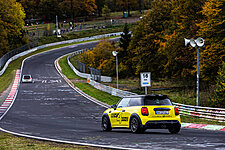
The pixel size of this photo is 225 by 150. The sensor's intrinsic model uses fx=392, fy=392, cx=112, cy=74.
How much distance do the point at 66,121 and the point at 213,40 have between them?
920 inches

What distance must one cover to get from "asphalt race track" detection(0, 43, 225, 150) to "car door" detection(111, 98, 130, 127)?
0.47m

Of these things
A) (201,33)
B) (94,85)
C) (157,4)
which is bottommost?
(94,85)

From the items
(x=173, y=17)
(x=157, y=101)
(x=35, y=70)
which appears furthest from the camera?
(x=35, y=70)

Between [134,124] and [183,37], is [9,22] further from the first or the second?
[134,124]

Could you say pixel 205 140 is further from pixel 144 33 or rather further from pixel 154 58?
pixel 144 33

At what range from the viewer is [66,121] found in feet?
89.3

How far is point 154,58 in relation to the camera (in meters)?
63.4

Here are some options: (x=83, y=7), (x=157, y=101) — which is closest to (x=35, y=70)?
(x=157, y=101)

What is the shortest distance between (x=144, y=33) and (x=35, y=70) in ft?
70.9

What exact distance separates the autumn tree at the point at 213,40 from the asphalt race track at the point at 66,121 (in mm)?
13733

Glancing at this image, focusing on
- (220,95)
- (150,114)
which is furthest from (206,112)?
(150,114)

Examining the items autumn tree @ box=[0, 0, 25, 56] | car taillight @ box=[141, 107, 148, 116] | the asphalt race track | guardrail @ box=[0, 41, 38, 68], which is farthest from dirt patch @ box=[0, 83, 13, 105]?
autumn tree @ box=[0, 0, 25, 56]

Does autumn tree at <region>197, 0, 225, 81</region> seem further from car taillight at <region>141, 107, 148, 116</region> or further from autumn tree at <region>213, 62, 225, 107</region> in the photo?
car taillight at <region>141, 107, 148, 116</region>

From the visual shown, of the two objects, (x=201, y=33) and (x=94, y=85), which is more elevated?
(x=201, y=33)
